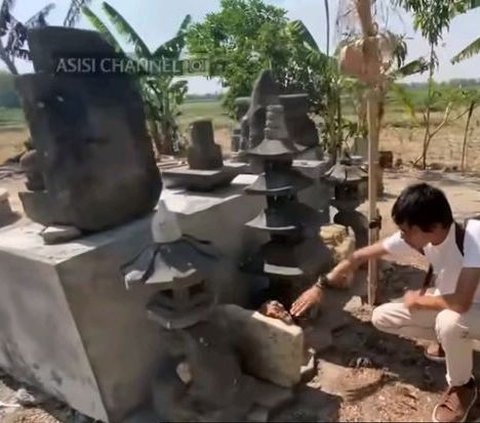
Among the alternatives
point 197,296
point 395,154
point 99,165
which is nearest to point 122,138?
point 99,165

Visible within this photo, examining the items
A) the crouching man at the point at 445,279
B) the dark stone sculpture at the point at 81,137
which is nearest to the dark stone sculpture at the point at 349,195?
the crouching man at the point at 445,279

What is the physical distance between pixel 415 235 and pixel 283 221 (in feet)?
3.21

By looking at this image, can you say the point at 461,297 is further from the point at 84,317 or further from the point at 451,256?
the point at 84,317

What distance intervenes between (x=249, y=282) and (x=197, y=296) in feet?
4.18

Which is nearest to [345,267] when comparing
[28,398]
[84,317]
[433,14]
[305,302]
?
[305,302]

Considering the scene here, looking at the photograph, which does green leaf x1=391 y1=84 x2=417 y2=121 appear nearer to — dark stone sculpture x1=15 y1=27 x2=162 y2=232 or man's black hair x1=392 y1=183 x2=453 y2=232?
dark stone sculpture x1=15 y1=27 x2=162 y2=232

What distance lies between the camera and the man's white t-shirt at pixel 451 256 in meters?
2.20

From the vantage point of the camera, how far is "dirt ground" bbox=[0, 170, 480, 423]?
246 cm

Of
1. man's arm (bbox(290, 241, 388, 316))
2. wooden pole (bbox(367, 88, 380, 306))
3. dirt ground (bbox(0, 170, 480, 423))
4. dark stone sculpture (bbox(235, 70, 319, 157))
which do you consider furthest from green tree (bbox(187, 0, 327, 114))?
man's arm (bbox(290, 241, 388, 316))

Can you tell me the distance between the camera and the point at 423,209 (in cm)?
217

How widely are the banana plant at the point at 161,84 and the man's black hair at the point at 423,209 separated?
25.6 feet

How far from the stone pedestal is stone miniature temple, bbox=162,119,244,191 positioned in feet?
1.66

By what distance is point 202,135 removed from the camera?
374cm

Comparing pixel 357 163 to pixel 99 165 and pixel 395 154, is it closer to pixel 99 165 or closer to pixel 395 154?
pixel 99 165
